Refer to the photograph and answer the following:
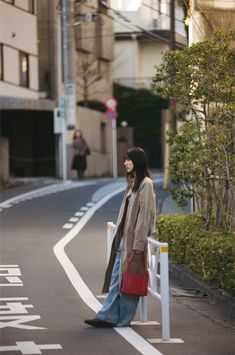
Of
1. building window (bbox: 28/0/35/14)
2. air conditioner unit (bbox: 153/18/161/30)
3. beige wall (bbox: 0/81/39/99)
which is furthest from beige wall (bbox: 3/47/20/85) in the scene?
air conditioner unit (bbox: 153/18/161/30)

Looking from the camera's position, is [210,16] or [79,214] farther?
[79,214]

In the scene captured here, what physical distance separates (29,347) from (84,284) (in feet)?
13.8

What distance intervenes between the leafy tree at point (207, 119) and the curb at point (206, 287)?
0.76 meters

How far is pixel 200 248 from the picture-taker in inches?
472

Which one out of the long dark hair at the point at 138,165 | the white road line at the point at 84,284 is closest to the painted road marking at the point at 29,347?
the white road line at the point at 84,284

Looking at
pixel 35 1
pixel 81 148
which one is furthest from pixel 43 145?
pixel 35 1

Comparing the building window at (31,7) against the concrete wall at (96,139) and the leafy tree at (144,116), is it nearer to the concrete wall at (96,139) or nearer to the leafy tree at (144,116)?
the concrete wall at (96,139)

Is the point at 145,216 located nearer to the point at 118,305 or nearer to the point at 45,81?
the point at 118,305

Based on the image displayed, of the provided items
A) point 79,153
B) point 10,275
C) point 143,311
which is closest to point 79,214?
point 10,275

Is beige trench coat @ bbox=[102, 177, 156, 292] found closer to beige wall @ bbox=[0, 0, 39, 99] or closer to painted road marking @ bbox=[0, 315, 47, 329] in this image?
painted road marking @ bbox=[0, 315, 47, 329]

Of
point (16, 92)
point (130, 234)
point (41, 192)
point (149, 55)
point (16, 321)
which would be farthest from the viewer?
point (149, 55)

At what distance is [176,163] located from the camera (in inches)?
509

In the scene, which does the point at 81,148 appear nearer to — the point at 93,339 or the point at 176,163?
the point at 176,163

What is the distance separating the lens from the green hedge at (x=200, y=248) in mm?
10984
